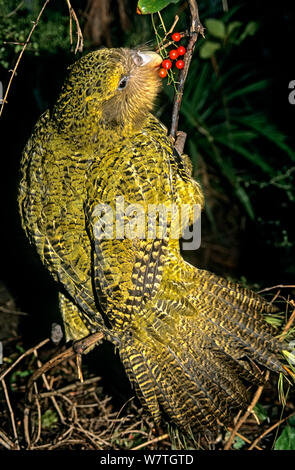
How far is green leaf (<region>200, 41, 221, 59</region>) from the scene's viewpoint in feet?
13.6

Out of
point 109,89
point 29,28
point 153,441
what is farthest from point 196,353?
point 29,28

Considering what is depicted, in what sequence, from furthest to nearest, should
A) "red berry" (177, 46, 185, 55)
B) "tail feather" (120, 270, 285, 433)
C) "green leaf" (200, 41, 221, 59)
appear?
"green leaf" (200, 41, 221, 59), "tail feather" (120, 270, 285, 433), "red berry" (177, 46, 185, 55)

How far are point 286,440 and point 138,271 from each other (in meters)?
1.35

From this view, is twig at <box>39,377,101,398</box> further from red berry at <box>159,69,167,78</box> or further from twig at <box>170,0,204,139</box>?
red berry at <box>159,69,167,78</box>

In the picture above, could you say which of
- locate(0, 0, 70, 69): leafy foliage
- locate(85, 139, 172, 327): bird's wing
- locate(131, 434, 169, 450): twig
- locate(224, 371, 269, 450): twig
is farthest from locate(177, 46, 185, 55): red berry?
locate(131, 434, 169, 450): twig

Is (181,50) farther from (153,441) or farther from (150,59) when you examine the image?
(153,441)

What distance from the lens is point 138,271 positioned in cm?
229

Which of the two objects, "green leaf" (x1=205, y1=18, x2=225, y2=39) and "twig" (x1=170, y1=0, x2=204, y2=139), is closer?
"twig" (x1=170, y1=0, x2=204, y2=139)

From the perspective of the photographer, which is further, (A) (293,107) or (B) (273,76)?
(B) (273,76)

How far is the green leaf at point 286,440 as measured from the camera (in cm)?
→ 256

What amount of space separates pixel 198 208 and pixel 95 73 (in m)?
0.93

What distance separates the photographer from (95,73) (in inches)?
89.3
